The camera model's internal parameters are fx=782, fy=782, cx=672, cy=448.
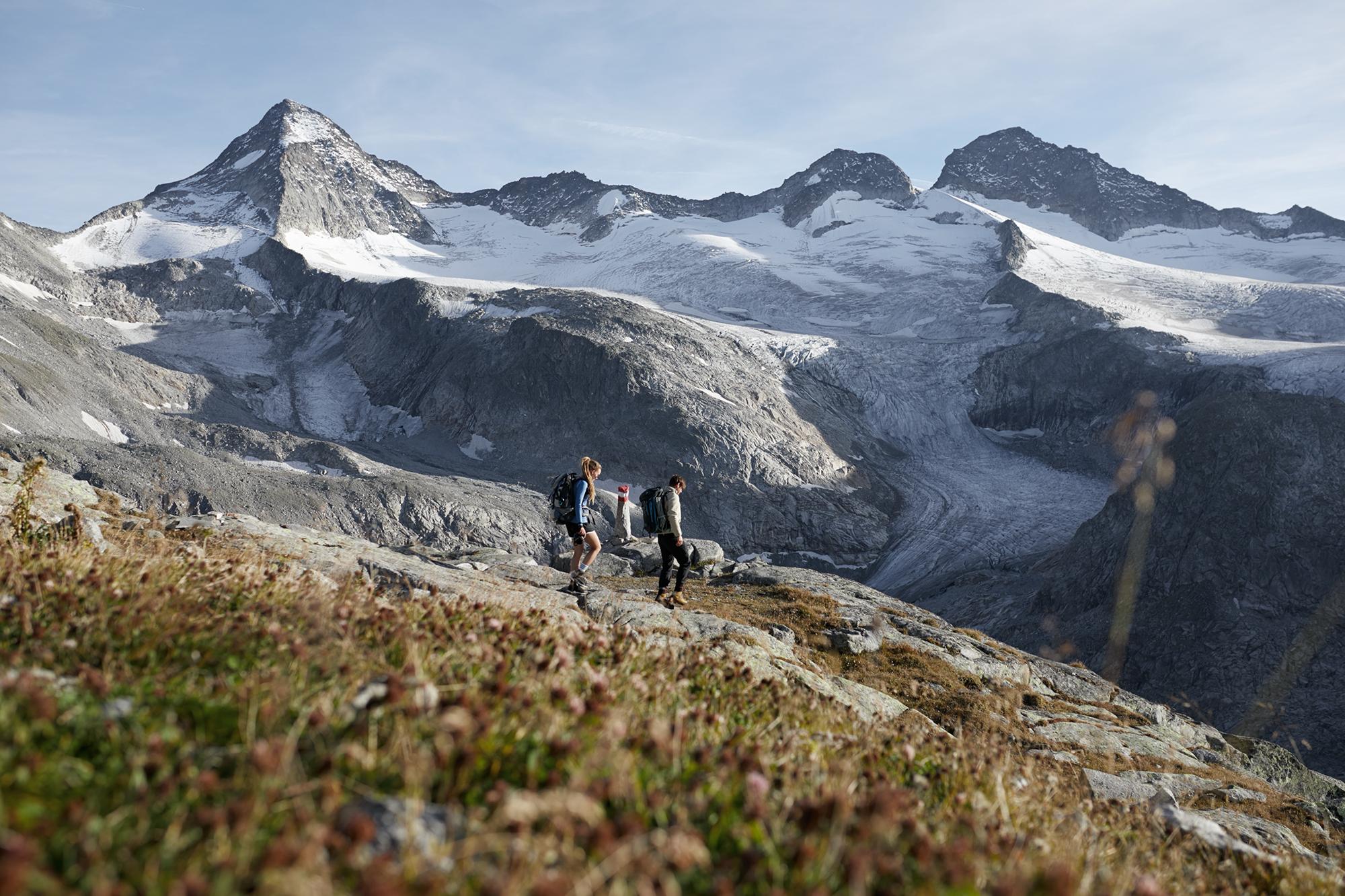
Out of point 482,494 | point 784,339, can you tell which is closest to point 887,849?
point 482,494

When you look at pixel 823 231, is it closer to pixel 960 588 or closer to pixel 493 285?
pixel 493 285

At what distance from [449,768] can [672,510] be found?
11.6 m

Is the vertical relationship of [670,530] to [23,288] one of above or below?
below

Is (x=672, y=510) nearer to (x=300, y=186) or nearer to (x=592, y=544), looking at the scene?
(x=592, y=544)

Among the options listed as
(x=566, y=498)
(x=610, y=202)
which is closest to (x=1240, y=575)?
(x=566, y=498)

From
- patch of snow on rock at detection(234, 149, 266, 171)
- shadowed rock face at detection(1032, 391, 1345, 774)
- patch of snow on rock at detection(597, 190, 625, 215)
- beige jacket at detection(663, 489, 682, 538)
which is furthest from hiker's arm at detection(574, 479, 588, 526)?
patch of snow on rock at detection(234, 149, 266, 171)

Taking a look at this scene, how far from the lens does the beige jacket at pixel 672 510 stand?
14.5 metres

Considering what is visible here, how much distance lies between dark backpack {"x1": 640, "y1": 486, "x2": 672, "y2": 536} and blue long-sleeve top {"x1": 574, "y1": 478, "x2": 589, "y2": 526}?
1.07 meters

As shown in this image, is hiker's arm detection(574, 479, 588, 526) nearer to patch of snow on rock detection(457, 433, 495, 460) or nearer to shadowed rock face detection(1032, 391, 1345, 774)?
shadowed rock face detection(1032, 391, 1345, 774)

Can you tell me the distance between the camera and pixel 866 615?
18.1 metres

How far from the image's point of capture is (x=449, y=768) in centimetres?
291

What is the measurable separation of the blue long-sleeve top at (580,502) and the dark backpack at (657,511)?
107cm

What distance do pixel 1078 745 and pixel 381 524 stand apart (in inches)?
2042

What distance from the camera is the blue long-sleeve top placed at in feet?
47.2
